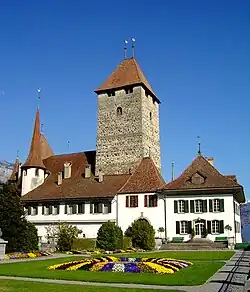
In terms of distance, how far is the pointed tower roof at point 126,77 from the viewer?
55844mm

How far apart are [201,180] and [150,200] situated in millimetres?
6016

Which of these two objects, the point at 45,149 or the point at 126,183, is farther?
the point at 45,149

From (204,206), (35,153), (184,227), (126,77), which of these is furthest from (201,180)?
(35,153)

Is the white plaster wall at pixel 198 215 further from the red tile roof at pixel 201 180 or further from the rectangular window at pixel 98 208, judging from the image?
the rectangular window at pixel 98 208

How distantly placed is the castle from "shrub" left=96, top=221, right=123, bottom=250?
598 cm

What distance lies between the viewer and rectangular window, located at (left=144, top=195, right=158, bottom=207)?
45156 millimetres

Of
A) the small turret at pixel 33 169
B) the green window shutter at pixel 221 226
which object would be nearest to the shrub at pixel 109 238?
the green window shutter at pixel 221 226

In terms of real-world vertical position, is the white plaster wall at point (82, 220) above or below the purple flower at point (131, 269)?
above

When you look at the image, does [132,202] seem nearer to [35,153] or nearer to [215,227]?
[215,227]

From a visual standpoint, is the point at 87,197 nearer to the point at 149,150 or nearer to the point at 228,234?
the point at 149,150

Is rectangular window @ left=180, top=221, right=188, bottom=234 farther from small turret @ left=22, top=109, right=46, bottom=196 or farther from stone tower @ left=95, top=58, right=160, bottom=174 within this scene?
small turret @ left=22, top=109, right=46, bottom=196

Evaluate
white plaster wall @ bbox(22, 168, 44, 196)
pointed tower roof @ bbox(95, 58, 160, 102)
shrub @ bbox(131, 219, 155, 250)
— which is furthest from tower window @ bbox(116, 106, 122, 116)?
shrub @ bbox(131, 219, 155, 250)

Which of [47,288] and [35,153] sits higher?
[35,153]

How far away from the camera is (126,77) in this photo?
5725 centimetres
